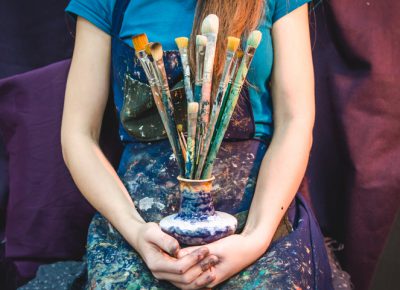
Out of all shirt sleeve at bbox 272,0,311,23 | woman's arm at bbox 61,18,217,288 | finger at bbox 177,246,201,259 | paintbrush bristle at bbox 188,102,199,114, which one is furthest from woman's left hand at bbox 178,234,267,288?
shirt sleeve at bbox 272,0,311,23

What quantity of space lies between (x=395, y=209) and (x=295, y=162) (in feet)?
1.28

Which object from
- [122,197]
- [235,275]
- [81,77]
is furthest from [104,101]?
[235,275]

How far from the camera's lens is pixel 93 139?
1.10 metres

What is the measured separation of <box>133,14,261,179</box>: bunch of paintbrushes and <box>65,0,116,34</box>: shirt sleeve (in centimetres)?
23

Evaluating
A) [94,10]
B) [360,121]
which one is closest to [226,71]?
[94,10]

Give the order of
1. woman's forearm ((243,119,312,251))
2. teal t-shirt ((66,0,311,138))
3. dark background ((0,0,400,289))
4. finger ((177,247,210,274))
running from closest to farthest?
finger ((177,247,210,274)) → woman's forearm ((243,119,312,251)) → teal t-shirt ((66,0,311,138)) → dark background ((0,0,400,289))

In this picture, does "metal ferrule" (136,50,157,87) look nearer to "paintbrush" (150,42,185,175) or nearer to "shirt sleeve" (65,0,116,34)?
"paintbrush" (150,42,185,175)

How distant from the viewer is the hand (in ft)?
2.61

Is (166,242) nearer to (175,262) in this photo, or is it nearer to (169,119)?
(175,262)

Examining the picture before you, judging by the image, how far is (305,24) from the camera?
107 centimetres

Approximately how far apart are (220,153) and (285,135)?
0.13 meters

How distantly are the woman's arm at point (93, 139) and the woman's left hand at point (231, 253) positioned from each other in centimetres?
10

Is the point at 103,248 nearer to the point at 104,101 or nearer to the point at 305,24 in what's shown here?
the point at 104,101

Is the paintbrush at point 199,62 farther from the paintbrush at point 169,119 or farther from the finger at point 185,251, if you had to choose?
the finger at point 185,251
